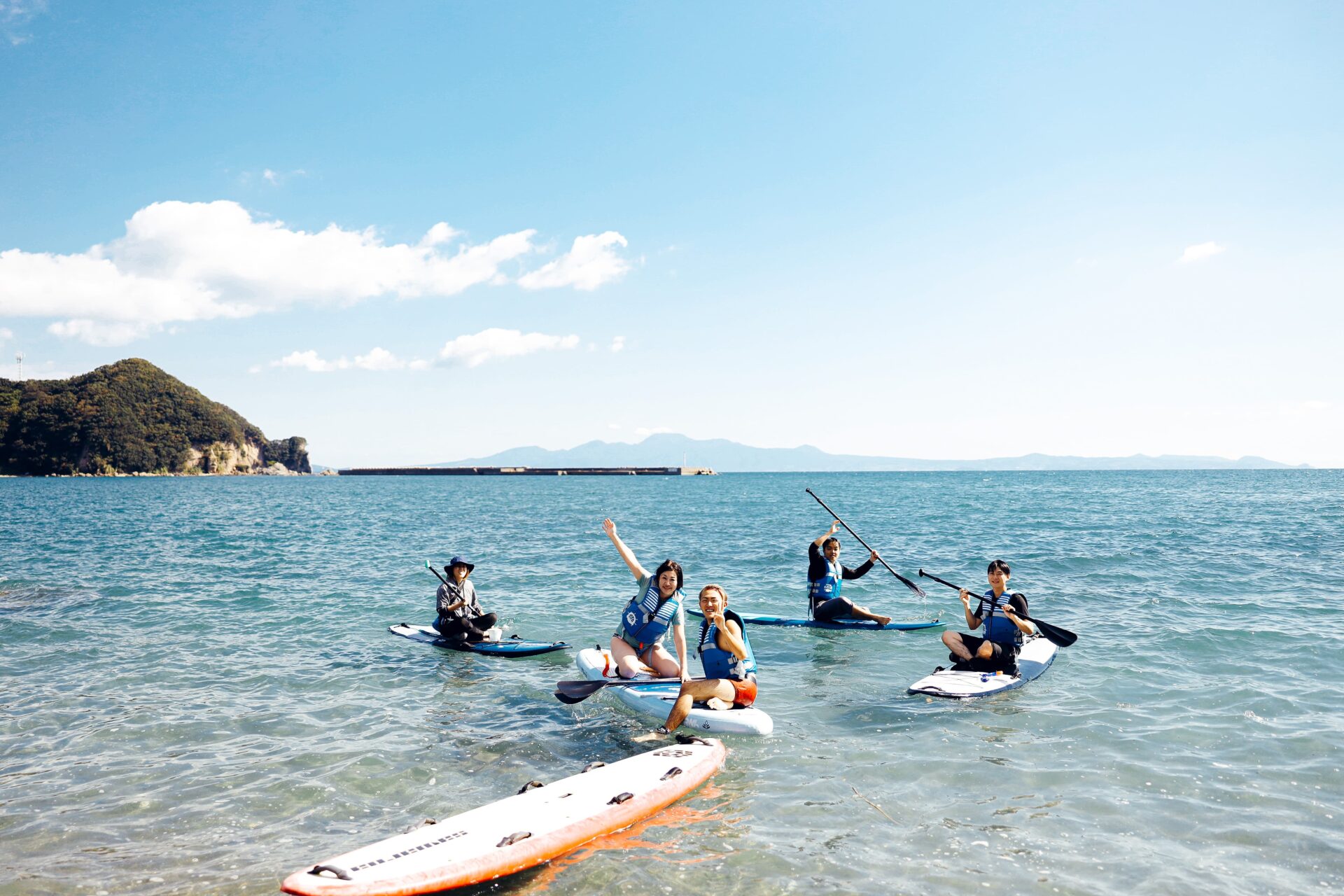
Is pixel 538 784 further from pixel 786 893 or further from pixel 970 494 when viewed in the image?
pixel 970 494

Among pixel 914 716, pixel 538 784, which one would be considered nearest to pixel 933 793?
pixel 914 716

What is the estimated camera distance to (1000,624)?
10.8 meters

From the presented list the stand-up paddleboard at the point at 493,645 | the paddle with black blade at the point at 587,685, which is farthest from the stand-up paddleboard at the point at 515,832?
the stand-up paddleboard at the point at 493,645

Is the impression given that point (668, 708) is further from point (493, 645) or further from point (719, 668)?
point (493, 645)

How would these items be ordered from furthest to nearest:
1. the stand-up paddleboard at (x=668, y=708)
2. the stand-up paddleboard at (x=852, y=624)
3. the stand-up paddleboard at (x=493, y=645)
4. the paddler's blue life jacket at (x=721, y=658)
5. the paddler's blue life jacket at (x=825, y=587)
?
the paddler's blue life jacket at (x=825, y=587) < the stand-up paddleboard at (x=852, y=624) < the stand-up paddleboard at (x=493, y=645) < the paddler's blue life jacket at (x=721, y=658) < the stand-up paddleboard at (x=668, y=708)

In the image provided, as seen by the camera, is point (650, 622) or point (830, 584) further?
point (830, 584)

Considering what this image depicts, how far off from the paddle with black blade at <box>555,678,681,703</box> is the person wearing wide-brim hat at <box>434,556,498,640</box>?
4.02m

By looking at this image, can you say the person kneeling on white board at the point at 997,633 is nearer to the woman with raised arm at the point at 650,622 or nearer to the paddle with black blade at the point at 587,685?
the woman with raised arm at the point at 650,622

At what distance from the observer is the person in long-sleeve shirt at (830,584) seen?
14.8 m

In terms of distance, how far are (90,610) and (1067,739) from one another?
Result: 19.1 meters

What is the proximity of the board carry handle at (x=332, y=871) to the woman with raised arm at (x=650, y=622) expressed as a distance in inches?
199

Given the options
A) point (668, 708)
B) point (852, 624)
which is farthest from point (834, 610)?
point (668, 708)

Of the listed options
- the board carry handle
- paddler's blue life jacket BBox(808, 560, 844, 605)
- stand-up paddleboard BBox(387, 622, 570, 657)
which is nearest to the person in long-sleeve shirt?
paddler's blue life jacket BBox(808, 560, 844, 605)

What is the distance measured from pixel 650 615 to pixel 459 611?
463 centimetres
